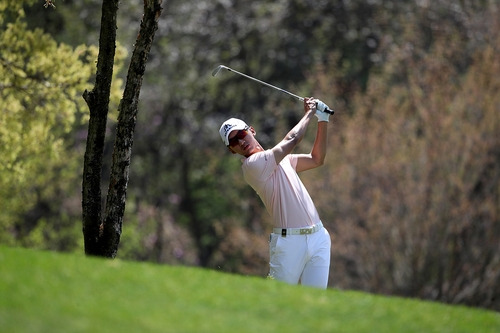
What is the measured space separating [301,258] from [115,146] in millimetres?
1834

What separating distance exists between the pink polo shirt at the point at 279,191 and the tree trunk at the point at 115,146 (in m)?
1.10

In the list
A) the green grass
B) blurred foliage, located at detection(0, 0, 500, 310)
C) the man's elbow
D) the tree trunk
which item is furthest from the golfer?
blurred foliage, located at detection(0, 0, 500, 310)

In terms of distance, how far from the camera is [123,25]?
79.3ft

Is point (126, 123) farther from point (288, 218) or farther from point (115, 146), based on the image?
point (288, 218)

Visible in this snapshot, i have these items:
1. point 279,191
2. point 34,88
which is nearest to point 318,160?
point 279,191

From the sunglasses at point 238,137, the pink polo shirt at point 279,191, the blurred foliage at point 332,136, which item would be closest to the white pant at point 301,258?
the pink polo shirt at point 279,191

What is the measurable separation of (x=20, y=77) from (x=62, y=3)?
444 inches

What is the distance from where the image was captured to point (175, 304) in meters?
6.08

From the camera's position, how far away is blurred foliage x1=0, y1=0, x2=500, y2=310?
17.9 meters

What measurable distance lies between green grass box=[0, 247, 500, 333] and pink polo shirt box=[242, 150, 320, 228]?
2.94 feet

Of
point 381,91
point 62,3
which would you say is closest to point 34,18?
point 62,3

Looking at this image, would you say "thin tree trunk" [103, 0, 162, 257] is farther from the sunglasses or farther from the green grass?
the green grass

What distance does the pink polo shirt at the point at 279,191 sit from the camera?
802 cm

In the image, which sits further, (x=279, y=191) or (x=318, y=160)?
(x=318, y=160)
